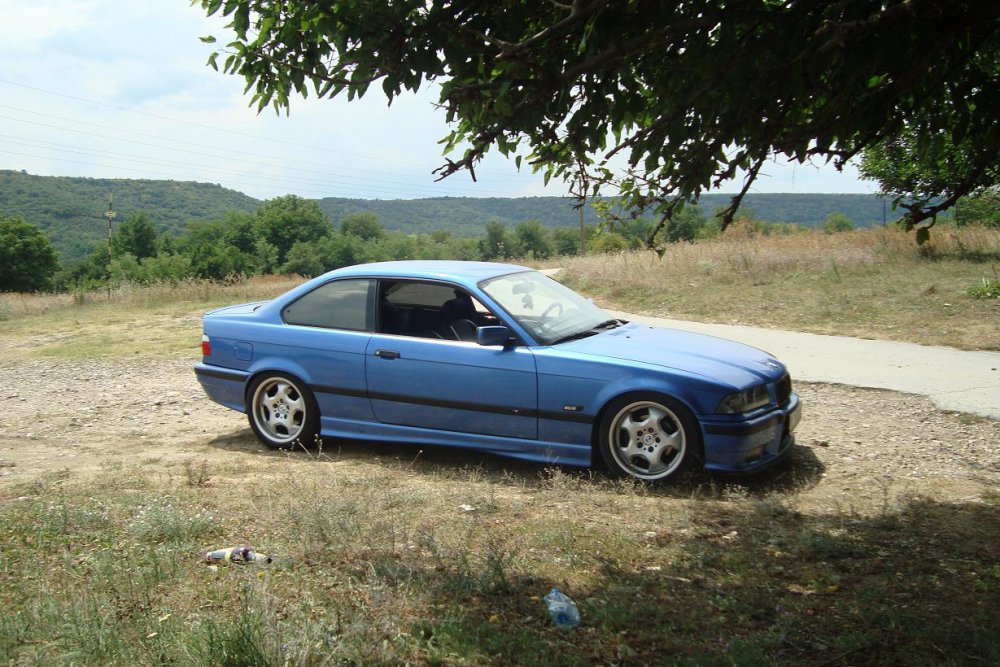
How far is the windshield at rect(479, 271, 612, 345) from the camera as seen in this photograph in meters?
6.75

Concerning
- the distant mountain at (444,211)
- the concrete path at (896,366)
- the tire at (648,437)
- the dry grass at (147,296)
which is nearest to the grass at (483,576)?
the tire at (648,437)

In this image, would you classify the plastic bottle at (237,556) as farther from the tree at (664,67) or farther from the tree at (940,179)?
the tree at (940,179)

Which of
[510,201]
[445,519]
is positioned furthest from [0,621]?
[510,201]

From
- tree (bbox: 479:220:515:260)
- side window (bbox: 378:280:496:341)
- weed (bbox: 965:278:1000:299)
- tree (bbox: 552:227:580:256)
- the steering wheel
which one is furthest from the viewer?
tree (bbox: 479:220:515:260)

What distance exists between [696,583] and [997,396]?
19.9ft

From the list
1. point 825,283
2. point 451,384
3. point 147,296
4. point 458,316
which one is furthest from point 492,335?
point 147,296

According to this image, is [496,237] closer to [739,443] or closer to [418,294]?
[418,294]

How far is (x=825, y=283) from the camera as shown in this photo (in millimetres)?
17484

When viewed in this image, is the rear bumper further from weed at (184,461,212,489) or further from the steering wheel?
the steering wheel

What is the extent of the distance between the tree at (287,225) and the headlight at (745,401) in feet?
252

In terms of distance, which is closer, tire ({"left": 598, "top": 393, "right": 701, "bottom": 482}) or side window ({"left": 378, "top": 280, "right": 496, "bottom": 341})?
tire ({"left": 598, "top": 393, "right": 701, "bottom": 482})

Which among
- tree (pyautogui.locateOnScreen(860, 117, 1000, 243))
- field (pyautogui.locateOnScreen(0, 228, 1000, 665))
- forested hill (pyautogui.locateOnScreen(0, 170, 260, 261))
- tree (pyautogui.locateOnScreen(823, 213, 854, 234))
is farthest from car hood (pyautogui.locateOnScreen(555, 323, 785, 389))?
forested hill (pyautogui.locateOnScreen(0, 170, 260, 261))

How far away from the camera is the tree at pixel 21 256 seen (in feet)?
283

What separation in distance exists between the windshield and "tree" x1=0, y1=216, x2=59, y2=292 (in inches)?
3580
